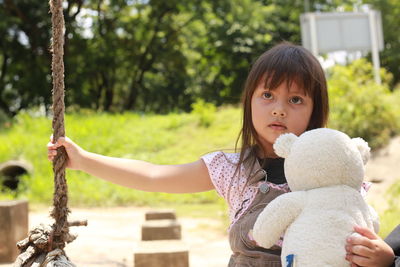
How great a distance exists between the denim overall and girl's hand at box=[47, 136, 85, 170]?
22.6 inches

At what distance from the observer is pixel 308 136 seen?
1.48m

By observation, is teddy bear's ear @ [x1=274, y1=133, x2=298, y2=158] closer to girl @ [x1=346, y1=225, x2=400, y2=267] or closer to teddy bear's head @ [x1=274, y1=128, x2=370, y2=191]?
teddy bear's head @ [x1=274, y1=128, x2=370, y2=191]

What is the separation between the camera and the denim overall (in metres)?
1.70

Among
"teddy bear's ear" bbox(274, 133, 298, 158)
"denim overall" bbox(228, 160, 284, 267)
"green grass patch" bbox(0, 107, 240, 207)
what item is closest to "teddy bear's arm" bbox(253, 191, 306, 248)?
"teddy bear's ear" bbox(274, 133, 298, 158)

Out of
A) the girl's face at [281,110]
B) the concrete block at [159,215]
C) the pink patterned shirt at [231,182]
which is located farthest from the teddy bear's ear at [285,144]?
the concrete block at [159,215]

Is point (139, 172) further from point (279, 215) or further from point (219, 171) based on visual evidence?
point (279, 215)

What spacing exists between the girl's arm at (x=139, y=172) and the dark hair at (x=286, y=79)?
0.17 meters

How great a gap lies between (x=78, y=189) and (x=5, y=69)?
11978 millimetres

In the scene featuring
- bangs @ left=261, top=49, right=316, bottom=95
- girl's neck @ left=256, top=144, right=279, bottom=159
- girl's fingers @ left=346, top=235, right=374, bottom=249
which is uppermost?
bangs @ left=261, top=49, right=316, bottom=95

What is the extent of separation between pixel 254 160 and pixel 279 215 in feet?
1.64

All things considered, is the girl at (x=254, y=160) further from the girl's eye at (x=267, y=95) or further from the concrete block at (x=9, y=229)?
the concrete block at (x=9, y=229)

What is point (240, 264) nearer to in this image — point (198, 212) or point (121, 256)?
point (121, 256)

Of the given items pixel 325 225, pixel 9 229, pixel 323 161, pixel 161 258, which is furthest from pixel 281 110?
pixel 9 229

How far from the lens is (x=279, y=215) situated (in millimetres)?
1411
